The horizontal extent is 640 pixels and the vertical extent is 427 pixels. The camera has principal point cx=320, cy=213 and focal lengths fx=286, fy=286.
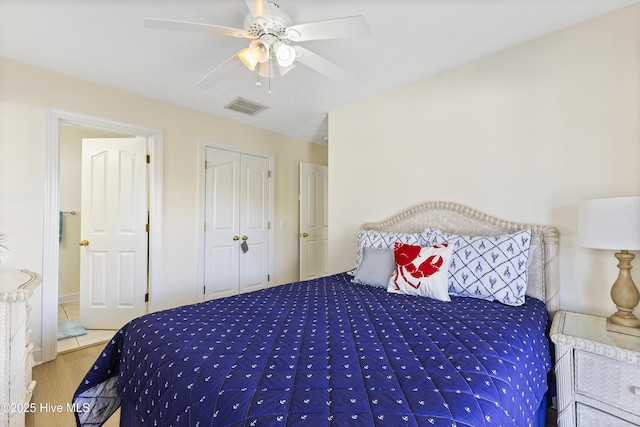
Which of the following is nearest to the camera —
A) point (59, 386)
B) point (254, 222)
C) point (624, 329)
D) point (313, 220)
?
point (624, 329)

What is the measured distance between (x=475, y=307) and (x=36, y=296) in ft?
10.9

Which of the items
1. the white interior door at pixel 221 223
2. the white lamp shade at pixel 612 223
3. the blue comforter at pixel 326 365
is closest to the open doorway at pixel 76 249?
the white interior door at pixel 221 223

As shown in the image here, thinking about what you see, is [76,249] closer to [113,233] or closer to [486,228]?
[113,233]

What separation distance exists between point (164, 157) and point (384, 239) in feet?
8.09

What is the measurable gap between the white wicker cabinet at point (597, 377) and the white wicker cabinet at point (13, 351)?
278cm

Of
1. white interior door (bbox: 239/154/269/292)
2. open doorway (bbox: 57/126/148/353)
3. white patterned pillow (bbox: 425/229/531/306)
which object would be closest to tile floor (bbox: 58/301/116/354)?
open doorway (bbox: 57/126/148/353)

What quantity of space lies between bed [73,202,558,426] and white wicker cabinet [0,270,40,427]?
452 millimetres

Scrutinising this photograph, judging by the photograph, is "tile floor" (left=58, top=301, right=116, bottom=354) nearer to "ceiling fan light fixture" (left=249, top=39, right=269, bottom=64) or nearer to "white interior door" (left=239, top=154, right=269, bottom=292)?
"white interior door" (left=239, top=154, right=269, bottom=292)

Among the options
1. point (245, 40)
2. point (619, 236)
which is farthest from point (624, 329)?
point (245, 40)

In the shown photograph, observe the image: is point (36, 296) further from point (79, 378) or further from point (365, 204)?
point (365, 204)

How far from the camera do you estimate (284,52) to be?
5.11 ft

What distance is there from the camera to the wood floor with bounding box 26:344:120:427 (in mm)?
1743

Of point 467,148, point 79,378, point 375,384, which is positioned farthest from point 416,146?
point 79,378

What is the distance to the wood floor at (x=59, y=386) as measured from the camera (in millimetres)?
1743
